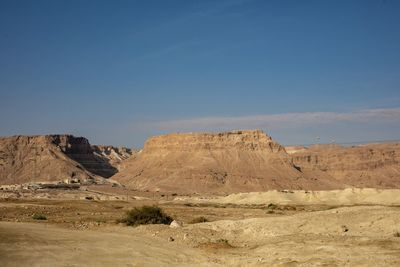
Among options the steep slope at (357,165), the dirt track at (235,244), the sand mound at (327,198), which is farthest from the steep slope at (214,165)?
the dirt track at (235,244)

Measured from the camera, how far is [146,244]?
726 inches

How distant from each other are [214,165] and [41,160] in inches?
1831

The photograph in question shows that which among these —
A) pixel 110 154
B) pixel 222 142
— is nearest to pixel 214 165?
pixel 222 142

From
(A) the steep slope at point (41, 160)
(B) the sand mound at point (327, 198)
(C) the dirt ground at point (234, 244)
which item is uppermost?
(A) the steep slope at point (41, 160)

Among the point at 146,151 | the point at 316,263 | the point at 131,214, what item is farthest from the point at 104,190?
the point at 316,263

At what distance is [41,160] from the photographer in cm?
13488

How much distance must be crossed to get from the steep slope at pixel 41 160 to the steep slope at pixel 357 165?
6320 centimetres

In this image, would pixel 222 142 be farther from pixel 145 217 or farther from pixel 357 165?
pixel 145 217

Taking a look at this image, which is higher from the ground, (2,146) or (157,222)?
(2,146)

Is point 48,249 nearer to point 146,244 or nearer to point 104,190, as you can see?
point 146,244

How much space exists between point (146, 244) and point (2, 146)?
5198 inches

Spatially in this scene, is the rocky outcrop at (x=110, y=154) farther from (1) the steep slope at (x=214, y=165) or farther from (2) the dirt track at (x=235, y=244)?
(2) the dirt track at (x=235, y=244)

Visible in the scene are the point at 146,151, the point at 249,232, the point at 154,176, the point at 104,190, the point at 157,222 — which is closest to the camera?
the point at 249,232

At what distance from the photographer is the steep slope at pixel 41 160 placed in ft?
421
